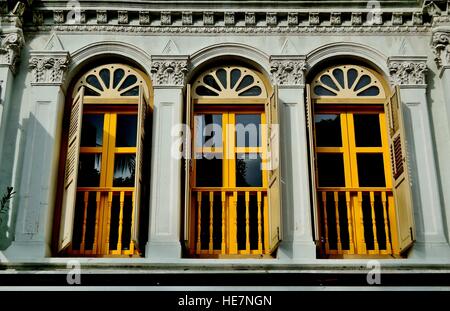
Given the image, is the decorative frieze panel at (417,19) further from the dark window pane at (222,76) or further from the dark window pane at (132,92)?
the dark window pane at (132,92)

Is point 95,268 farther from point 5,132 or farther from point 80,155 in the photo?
point 5,132

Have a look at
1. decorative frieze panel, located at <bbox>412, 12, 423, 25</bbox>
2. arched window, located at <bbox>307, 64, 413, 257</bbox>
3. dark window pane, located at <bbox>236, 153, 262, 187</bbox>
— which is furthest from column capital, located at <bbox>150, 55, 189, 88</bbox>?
decorative frieze panel, located at <bbox>412, 12, 423, 25</bbox>

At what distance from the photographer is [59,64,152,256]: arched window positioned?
8.73 meters

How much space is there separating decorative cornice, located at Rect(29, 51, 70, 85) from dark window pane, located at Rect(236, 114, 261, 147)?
242 centimetres

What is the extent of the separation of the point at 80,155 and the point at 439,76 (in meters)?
4.85

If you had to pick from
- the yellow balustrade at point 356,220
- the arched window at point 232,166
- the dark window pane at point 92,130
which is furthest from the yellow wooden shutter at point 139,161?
the yellow balustrade at point 356,220

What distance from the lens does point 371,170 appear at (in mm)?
9234

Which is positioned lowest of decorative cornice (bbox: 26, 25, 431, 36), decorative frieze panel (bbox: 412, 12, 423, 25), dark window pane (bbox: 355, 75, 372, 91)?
dark window pane (bbox: 355, 75, 372, 91)

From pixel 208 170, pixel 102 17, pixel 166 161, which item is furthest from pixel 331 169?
pixel 102 17

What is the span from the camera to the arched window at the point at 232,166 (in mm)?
8781

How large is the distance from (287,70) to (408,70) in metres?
Result: 1.61

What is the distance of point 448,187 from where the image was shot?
882cm

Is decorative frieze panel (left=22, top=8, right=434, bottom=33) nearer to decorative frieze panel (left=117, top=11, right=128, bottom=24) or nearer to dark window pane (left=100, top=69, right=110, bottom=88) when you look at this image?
decorative frieze panel (left=117, top=11, right=128, bottom=24)

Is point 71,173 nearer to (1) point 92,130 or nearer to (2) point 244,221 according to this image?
(1) point 92,130
